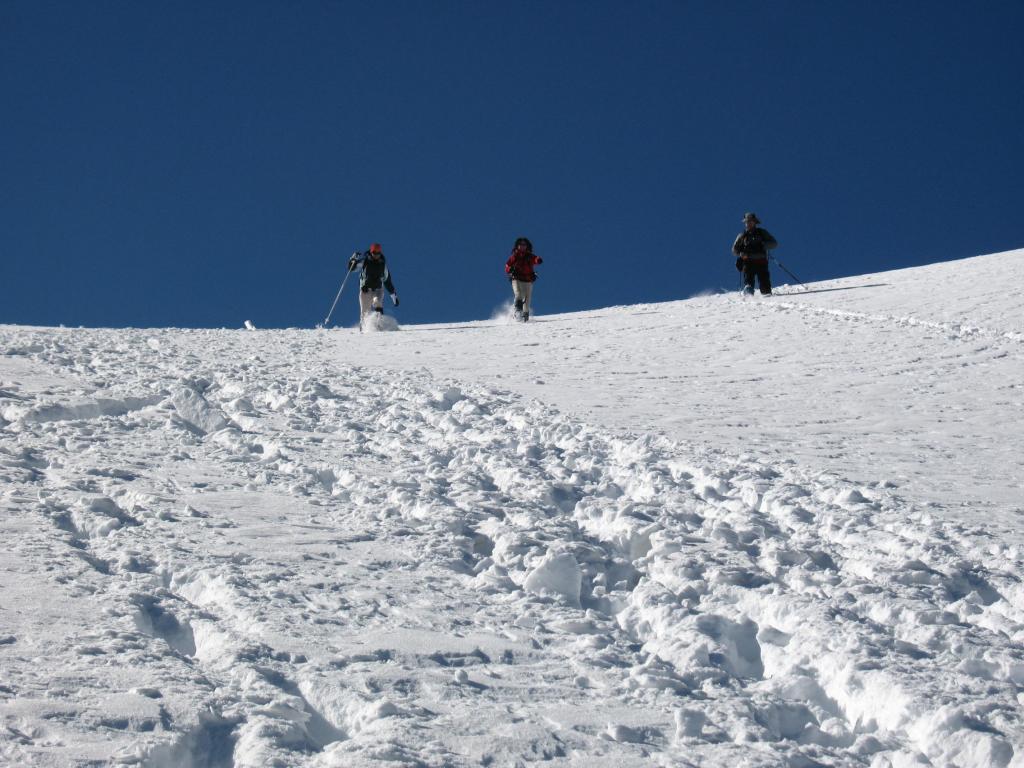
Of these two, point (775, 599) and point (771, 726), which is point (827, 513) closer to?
point (775, 599)

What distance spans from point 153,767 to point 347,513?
10.3 feet

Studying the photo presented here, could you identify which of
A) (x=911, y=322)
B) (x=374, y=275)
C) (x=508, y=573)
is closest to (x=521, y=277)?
(x=374, y=275)

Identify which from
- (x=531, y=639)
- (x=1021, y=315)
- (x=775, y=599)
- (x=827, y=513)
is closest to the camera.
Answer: (x=531, y=639)

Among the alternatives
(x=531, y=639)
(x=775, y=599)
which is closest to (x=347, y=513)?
(x=531, y=639)

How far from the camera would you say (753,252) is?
20734 millimetres

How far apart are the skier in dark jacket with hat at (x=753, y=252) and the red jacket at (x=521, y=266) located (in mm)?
3882

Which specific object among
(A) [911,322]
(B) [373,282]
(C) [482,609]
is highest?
(B) [373,282]

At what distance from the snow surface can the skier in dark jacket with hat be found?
9.23 meters

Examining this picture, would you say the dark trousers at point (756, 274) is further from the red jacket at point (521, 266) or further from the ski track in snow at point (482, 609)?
the ski track in snow at point (482, 609)

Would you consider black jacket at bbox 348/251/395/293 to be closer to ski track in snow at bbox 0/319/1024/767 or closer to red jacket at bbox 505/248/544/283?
red jacket at bbox 505/248/544/283

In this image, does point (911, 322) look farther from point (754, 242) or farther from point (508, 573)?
point (508, 573)

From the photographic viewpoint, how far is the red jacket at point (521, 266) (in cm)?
2111

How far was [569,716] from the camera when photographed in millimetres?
4223

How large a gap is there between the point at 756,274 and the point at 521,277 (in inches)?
180
